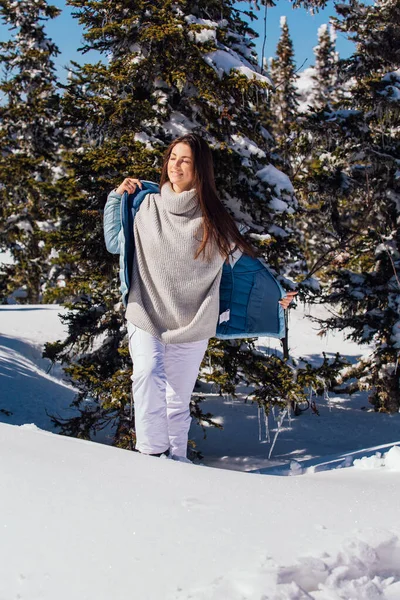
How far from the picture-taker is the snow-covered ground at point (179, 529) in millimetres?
1908

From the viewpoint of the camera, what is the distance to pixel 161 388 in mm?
3846

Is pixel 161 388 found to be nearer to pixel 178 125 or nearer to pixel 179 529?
pixel 179 529

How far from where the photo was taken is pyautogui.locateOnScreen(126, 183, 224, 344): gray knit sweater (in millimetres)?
3979

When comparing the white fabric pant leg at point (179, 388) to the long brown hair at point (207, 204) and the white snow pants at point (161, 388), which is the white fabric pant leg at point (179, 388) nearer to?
the white snow pants at point (161, 388)

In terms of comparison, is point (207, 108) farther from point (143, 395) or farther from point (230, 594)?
point (230, 594)

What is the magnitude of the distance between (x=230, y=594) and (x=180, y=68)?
7.13 metres

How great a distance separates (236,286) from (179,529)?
2.49 meters

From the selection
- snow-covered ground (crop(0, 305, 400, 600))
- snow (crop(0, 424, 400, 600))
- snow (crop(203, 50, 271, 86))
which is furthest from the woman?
snow (crop(203, 50, 271, 86))

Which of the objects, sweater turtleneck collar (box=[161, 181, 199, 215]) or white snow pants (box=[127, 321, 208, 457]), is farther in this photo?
sweater turtleneck collar (box=[161, 181, 199, 215])

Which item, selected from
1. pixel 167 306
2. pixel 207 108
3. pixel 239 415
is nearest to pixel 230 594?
pixel 167 306

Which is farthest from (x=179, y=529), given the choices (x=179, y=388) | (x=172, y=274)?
(x=172, y=274)

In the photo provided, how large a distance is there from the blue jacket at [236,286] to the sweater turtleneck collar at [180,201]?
0.94ft

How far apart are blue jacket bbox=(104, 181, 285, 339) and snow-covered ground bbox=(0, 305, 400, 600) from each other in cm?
137

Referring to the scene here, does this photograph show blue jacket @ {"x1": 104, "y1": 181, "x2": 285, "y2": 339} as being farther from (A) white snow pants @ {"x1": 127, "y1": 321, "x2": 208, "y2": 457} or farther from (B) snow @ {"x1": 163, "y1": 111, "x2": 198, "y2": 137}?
(B) snow @ {"x1": 163, "y1": 111, "x2": 198, "y2": 137}
